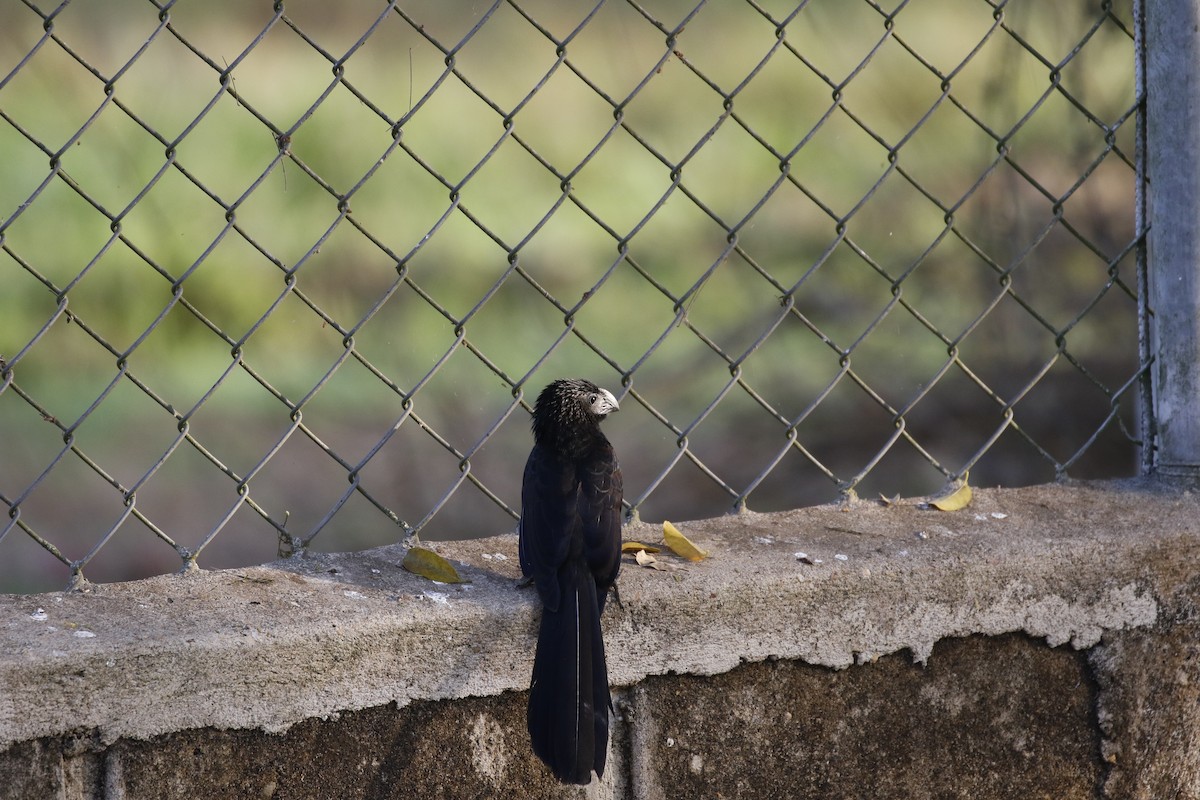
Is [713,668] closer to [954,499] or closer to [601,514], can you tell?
[601,514]

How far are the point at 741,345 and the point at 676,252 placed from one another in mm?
502

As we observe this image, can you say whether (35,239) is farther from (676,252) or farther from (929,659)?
(929,659)

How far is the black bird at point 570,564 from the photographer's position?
2.02 metres

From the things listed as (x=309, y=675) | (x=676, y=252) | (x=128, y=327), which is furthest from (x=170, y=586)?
(x=676, y=252)

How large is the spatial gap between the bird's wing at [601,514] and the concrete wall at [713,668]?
58 mm

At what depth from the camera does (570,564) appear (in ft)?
7.12

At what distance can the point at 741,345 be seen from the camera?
5.28 meters

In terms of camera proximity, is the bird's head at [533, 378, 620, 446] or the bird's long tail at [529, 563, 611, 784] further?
the bird's head at [533, 378, 620, 446]

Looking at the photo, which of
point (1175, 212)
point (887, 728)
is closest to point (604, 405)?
point (887, 728)

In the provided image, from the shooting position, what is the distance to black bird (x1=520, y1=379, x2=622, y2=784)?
6.63 ft

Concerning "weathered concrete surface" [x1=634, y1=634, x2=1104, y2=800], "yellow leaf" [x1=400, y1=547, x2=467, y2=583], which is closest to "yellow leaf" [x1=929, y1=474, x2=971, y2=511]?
"weathered concrete surface" [x1=634, y1=634, x2=1104, y2=800]

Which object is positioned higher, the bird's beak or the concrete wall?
the bird's beak

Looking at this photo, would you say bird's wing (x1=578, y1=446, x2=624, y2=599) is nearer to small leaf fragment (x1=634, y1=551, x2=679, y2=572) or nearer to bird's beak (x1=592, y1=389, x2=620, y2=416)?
small leaf fragment (x1=634, y1=551, x2=679, y2=572)

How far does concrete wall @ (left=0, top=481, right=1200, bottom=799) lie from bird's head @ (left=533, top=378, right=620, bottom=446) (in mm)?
237
